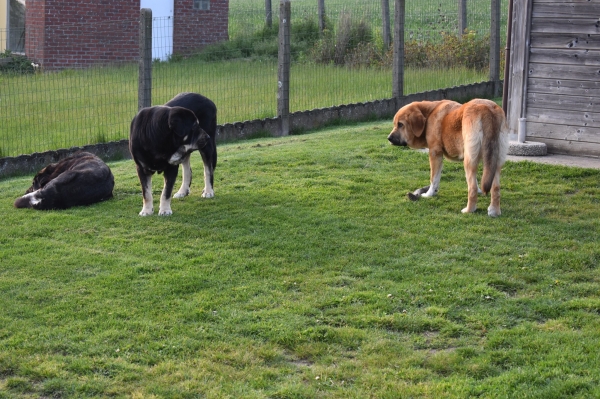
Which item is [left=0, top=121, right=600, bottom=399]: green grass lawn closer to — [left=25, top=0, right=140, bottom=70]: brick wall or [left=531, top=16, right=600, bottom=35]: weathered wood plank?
[left=531, top=16, right=600, bottom=35]: weathered wood plank

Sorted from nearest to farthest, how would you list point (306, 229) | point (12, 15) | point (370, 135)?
1. point (306, 229)
2. point (370, 135)
3. point (12, 15)

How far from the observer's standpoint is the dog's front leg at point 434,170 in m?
9.27

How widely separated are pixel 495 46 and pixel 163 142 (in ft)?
36.6

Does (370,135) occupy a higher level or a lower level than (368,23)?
lower

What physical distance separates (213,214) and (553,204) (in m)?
3.73

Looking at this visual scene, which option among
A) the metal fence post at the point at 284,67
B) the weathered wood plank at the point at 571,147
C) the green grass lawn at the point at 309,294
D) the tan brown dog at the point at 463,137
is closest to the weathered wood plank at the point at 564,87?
the weathered wood plank at the point at 571,147

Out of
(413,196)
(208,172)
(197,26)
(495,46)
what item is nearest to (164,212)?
(208,172)

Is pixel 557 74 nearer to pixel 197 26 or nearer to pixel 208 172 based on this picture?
pixel 208 172

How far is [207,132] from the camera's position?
31.2 feet

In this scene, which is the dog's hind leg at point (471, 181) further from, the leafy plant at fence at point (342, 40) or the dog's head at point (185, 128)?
the leafy plant at fence at point (342, 40)

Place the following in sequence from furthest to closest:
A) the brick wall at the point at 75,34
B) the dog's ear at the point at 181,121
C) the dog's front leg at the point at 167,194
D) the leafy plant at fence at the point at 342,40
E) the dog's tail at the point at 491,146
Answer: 1. the brick wall at the point at 75,34
2. the leafy plant at fence at the point at 342,40
3. the dog's front leg at the point at 167,194
4. the dog's ear at the point at 181,121
5. the dog's tail at the point at 491,146

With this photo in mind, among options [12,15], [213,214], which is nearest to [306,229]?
[213,214]

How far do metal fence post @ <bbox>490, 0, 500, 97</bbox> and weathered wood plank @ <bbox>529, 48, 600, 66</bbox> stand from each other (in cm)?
620

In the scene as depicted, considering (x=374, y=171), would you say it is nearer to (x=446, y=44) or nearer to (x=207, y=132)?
(x=207, y=132)
